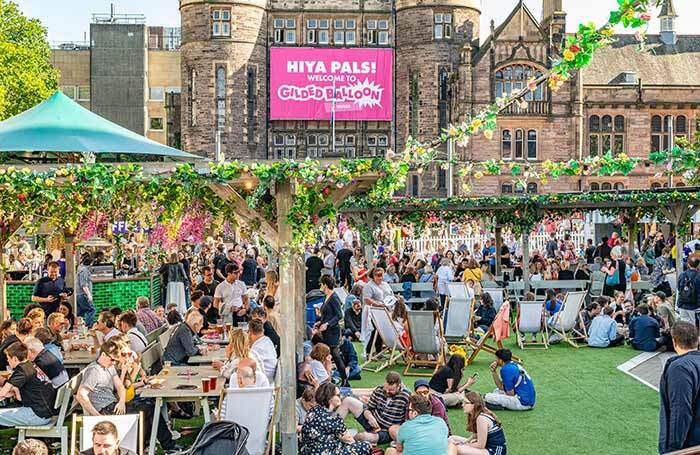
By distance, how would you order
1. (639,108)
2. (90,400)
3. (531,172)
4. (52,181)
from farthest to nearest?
(639,108) → (531,172) → (52,181) → (90,400)

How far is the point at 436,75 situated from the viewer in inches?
1923

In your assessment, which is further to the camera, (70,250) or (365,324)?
(70,250)

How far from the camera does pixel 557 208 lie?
23.0 m

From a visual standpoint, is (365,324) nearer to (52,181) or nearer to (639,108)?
(52,181)

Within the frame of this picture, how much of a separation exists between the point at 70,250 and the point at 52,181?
919cm

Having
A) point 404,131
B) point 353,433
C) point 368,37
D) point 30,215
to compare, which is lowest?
point 353,433

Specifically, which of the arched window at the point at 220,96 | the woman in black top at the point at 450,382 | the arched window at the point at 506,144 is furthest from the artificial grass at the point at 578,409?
the arched window at the point at 220,96

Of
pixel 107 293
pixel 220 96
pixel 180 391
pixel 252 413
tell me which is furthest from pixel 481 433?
pixel 220 96

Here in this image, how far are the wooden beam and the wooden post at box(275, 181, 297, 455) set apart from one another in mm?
125

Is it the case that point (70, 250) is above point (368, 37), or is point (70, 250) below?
below

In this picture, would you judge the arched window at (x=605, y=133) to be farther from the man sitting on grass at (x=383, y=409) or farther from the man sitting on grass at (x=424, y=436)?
the man sitting on grass at (x=424, y=436)

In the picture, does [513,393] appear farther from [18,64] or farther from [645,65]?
[645,65]

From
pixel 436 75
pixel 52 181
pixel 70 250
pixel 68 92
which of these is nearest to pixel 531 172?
pixel 52 181

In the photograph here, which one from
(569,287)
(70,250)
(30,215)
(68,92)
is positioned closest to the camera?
(30,215)
